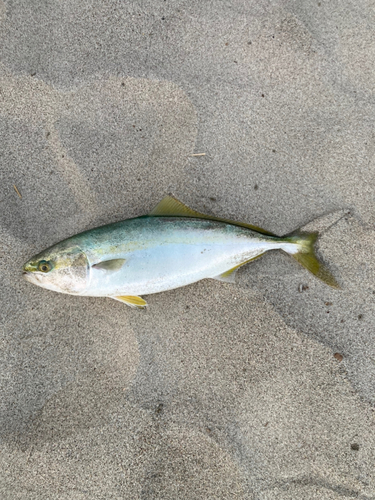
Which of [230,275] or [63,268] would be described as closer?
[63,268]

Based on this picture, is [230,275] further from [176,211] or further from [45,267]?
[45,267]

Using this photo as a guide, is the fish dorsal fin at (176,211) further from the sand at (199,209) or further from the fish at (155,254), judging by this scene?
the sand at (199,209)

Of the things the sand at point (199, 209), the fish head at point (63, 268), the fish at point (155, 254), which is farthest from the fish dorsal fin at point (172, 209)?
the fish head at point (63, 268)

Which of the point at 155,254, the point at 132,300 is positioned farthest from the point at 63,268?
the point at 155,254

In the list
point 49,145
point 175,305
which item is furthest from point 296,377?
point 49,145

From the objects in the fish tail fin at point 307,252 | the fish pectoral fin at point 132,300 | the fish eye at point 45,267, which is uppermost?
the fish tail fin at point 307,252
